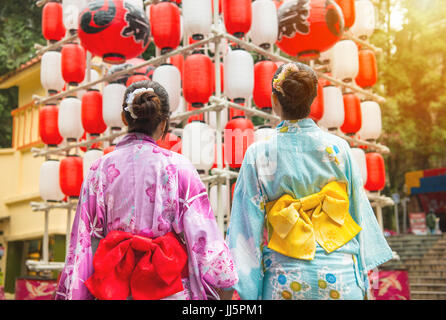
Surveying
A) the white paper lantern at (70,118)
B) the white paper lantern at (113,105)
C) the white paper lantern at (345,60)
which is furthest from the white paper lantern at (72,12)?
the white paper lantern at (345,60)

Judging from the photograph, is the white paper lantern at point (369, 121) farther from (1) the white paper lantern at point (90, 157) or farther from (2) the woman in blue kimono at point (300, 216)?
(2) the woman in blue kimono at point (300, 216)

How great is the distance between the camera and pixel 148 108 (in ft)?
7.26

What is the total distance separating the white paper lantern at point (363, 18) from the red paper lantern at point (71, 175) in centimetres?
502

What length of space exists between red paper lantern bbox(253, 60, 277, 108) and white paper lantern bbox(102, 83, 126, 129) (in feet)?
5.93

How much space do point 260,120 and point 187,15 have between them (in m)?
6.68

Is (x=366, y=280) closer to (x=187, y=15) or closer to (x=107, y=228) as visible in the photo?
(x=107, y=228)

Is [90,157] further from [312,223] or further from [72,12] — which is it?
[312,223]

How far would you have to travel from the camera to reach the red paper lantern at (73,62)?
24.5ft

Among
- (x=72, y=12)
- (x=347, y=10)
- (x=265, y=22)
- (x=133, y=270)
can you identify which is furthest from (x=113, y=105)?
(x=133, y=270)

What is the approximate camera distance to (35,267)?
305 inches

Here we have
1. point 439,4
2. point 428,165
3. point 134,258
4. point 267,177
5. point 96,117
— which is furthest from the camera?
point 428,165

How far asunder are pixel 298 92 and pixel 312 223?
1.97 ft

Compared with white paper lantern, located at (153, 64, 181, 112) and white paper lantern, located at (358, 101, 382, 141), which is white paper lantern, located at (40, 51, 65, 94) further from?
white paper lantern, located at (358, 101, 382, 141)

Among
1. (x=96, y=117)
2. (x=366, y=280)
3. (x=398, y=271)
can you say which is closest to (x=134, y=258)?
(x=366, y=280)
